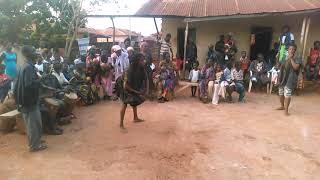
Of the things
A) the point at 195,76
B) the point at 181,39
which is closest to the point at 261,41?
the point at 181,39

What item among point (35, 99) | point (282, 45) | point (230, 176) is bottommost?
point (230, 176)

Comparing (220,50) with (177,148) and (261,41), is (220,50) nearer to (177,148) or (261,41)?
(261,41)

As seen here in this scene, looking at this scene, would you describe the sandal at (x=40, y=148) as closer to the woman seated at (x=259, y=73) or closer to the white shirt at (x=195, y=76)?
the white shirt at (x=195, y=76)

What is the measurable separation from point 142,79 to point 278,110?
391 cm

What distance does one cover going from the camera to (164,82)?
33.1 ft

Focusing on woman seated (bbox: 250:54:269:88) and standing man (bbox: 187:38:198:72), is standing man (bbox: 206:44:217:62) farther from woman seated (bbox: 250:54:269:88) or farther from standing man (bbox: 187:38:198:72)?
woman seated (bbox: 250:54:269:88)

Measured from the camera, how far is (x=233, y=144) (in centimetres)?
647

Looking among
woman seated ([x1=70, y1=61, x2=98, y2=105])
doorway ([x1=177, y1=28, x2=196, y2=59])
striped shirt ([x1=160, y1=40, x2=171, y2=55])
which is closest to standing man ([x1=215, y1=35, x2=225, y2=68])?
doorway ([x1=177, y1=28, x2=196, y2=59])

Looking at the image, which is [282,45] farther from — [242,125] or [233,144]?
[233,144]

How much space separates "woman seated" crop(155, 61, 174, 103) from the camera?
10.1 metres

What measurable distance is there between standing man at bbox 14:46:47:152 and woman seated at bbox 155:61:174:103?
458 cm

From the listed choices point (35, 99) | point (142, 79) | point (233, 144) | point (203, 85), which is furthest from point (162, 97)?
point (35, 99)

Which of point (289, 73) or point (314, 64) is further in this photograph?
point (314, 64)

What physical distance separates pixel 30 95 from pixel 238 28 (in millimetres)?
9695
